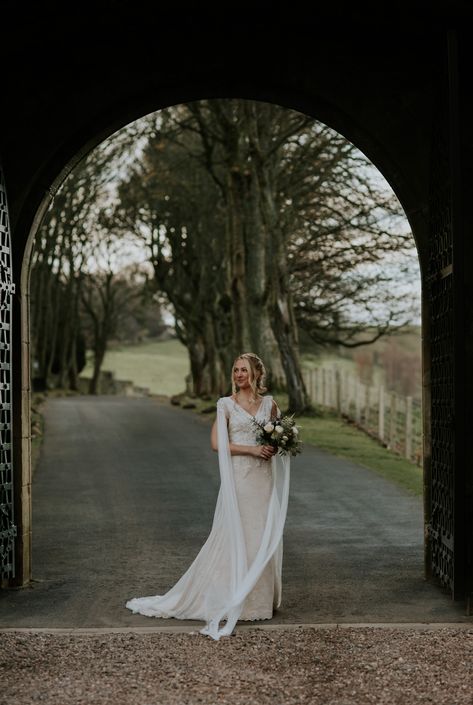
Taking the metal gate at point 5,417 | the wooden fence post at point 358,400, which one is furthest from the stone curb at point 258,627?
the wooden fence post at point 358,400

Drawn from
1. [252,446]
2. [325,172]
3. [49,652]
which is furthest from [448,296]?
[325,172]

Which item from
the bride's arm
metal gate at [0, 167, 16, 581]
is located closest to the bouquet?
the bride's arm

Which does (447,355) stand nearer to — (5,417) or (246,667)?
(246,667)

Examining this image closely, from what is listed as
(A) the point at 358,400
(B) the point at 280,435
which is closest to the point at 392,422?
(A) the point at 358,400

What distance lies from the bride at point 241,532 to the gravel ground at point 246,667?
0.51m

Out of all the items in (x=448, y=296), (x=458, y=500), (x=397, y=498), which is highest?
(x=448, y=296)

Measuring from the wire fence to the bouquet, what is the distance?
14180 millimetres

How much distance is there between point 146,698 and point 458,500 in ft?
10.6

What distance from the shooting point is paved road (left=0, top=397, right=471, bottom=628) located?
8141 mm

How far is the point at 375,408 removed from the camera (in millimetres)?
26578

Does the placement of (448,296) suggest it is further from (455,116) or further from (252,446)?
(252,446)

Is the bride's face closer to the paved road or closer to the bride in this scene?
the bride

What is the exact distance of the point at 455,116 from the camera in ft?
25.4

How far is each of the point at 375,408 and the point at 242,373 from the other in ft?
61.9
